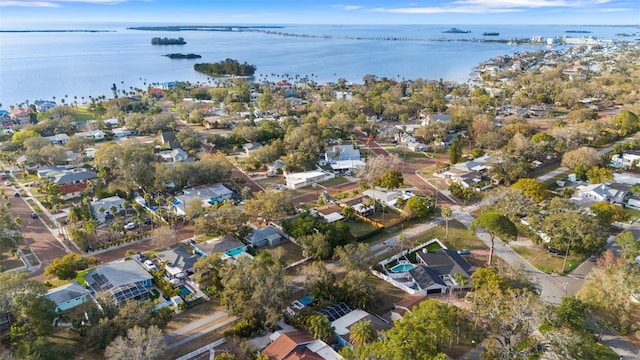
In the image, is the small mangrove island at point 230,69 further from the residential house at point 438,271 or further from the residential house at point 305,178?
the residential house at point 438,271

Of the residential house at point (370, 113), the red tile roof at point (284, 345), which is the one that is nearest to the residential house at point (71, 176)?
the red tile roof at point (284, 345)

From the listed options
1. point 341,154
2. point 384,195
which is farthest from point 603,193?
point 341,154

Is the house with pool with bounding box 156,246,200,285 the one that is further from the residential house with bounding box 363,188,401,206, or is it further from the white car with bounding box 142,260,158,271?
the residential house with bounding box 363,188,401,206

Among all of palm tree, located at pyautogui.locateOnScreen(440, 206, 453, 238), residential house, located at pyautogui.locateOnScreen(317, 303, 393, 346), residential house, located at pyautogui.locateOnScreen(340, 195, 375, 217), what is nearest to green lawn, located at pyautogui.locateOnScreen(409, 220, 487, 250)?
palm tree, located at pyautogui.locateOnScreen(440, 206, 453, 238)

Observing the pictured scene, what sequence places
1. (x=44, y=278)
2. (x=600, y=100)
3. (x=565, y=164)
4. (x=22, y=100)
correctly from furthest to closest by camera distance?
(x=22, y=100) < (x=600, y=100) < (x=565, y=164) < (x=44, y=278)

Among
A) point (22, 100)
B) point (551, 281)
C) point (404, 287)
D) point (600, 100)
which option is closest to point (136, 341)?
point (404, 287)

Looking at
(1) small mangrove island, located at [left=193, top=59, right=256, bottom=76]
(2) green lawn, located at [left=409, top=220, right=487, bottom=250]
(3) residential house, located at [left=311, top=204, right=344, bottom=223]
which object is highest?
(1) small mangrove island, located at [left=193, top=59, right=256, bottom=76]

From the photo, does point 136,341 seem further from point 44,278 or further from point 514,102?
point 514,102
